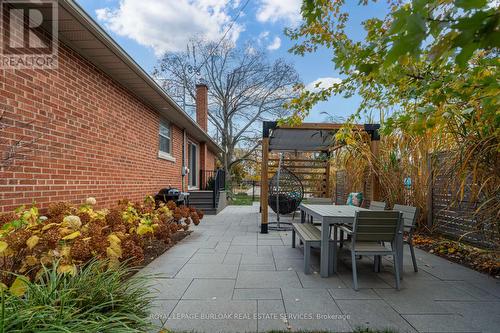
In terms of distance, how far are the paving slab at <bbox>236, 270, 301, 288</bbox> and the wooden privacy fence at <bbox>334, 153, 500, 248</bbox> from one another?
93.8 inches

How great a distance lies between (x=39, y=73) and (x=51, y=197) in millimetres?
1530

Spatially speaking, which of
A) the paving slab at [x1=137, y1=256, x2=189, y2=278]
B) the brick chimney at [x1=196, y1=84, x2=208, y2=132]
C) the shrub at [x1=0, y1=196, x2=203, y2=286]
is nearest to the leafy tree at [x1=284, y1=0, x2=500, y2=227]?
the shrub at [x1=0, y1=196, x2=203, y2=286]

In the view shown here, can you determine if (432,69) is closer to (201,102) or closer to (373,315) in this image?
(373,315)

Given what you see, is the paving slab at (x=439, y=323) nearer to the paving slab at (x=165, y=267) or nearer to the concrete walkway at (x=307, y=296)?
the concrete walkway at (x=307, y=296)

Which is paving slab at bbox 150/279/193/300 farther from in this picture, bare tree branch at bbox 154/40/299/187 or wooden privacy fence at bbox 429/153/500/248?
bare tree branch at bbox 154/40/299/187

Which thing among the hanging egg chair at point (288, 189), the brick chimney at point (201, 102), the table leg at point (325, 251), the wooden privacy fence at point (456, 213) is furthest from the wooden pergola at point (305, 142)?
→ the brick chimney at point (201, 102)

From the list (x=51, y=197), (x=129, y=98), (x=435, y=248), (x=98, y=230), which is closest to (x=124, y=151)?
(x=129, y=98)

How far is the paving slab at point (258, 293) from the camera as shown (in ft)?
8.73

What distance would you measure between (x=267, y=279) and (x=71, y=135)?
132 inches

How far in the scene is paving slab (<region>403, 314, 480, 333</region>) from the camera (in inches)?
82.8

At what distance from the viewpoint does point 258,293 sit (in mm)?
2754

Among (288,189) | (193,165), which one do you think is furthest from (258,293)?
(193,165)

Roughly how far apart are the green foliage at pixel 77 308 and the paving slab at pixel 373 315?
163 centimetres

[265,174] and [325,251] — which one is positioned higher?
[265,174]
